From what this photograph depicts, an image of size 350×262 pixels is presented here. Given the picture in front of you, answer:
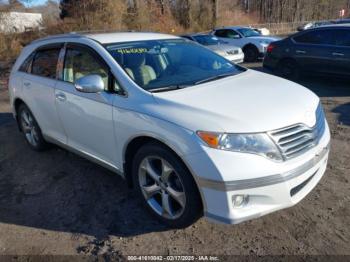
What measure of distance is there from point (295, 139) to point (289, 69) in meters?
7.23

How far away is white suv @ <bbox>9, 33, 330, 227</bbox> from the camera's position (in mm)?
2561

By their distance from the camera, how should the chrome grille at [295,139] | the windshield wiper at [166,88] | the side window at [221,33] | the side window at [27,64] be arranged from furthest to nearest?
the side window at [221,33]
the side window at [27,64]
the windshield wiper at [166,88]
the chrome grille at [295,139]

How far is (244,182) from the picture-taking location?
8.25 ft

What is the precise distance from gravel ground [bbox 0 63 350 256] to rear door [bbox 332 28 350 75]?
168 inches

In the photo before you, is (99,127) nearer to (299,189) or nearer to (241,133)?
(241,133)

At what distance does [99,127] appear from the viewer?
11.4 ft

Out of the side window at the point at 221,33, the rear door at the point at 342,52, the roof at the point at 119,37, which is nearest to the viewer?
the roof at the point at 119,37

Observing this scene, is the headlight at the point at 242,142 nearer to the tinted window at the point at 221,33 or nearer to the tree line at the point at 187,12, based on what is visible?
the tinted window at the point at 221,33

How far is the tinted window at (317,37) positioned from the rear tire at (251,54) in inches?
182

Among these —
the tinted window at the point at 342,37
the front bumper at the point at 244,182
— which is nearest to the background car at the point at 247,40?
the tinted window at the point at 342,37

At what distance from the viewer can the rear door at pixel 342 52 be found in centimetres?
799

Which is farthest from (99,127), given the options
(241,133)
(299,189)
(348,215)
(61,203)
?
(348,215)

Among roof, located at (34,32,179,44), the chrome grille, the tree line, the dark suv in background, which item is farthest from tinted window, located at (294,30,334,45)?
the tree line

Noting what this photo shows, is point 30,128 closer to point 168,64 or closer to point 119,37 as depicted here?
point 119,37
